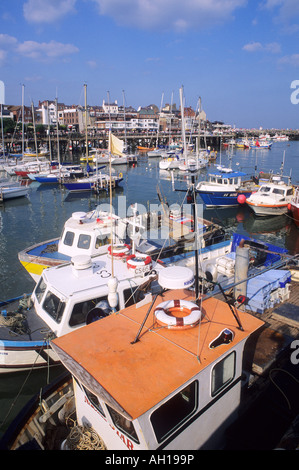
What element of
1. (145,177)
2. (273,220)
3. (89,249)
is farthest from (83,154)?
(89,249)

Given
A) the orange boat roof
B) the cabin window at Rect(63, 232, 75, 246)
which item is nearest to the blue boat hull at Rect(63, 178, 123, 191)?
the cabin window at Rect(63, 232, 75, 246)

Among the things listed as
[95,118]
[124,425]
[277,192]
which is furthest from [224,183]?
[95,118]

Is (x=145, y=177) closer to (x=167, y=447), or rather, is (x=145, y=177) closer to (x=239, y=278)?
(x=239, y=278)

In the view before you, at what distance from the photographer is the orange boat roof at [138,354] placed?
3816mm

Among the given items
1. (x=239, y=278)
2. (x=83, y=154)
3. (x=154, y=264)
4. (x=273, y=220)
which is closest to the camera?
(x=239, y=278)

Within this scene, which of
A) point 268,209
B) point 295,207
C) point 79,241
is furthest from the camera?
point 268,209

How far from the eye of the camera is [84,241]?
12414 millimetres

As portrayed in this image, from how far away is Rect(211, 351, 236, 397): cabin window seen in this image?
464 cm

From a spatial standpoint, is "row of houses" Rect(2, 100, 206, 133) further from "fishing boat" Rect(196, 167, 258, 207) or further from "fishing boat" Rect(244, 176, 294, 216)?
"fishing boat" Rect(244, 176, 294, 216)

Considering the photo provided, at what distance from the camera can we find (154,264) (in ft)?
32.6

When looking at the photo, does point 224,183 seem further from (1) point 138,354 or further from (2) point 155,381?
(2) point 155,381

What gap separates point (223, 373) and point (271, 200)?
27852 mm

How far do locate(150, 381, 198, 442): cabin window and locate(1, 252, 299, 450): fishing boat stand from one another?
1 centimetres
